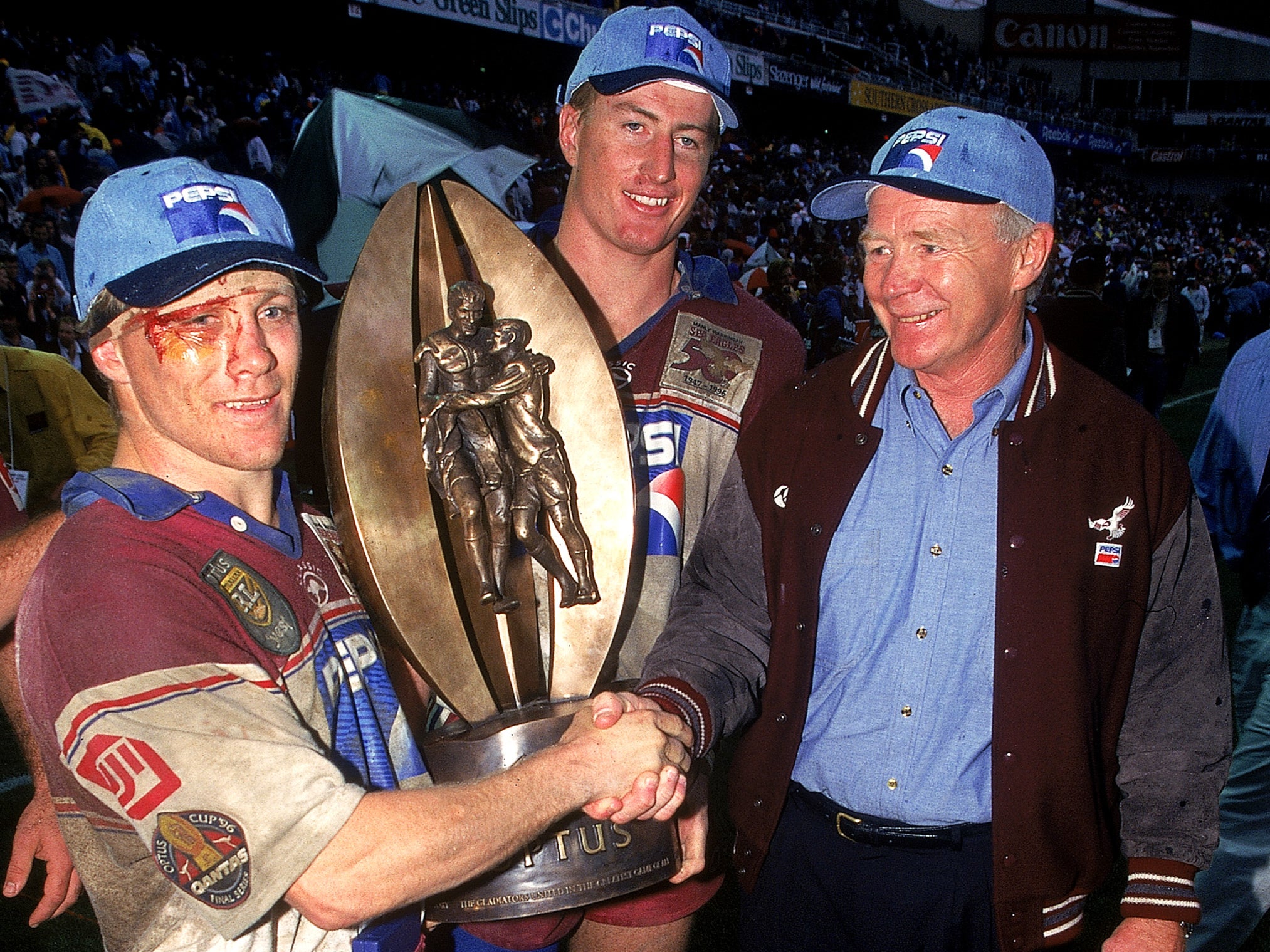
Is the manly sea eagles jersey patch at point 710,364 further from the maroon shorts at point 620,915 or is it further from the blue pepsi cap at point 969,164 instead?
the maroon shorts at point 620,915

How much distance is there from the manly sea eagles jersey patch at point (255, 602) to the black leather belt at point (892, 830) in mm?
1110

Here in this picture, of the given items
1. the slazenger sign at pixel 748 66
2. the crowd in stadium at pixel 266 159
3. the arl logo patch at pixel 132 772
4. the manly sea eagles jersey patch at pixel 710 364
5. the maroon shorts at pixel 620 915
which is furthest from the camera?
the slazenger sign at pixel 748 66

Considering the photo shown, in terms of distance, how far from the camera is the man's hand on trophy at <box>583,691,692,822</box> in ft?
6.17

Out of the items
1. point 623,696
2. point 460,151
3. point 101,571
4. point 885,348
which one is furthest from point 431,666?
point 460,151

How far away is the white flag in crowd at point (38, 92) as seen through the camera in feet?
38.8

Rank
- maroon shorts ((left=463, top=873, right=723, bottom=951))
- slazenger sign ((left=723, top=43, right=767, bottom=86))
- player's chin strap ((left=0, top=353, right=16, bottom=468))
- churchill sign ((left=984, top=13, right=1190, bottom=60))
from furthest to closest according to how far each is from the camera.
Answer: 1. churchill sign ((left=984, top=13, right=1190, bottom=60))
2. slazenger sign ((left=723, top=43, right=767, bottom=86))
3. player's chin strap ((left=0, top=353, right=16, bottom=468))
4. maroon shorts ((left=463, top=873, right=723, bottom=951))

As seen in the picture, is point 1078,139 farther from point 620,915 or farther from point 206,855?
point 206,855

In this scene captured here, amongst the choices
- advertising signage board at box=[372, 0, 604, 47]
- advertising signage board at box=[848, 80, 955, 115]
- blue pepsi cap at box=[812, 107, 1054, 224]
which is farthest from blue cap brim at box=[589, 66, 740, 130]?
advertising signage board at box=[848, 80, 955, 115]

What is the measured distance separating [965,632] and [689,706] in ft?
1.76

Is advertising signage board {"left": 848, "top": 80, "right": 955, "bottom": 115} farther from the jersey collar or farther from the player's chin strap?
the jersey collar

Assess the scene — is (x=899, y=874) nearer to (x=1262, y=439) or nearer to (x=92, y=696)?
(x=92, y=696)

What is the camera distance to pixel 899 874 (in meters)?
2.11

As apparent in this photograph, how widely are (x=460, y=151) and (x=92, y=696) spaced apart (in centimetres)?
566

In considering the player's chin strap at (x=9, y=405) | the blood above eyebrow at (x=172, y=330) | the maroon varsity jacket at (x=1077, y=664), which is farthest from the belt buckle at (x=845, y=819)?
the player's chin strap at (x=9, y=405)
